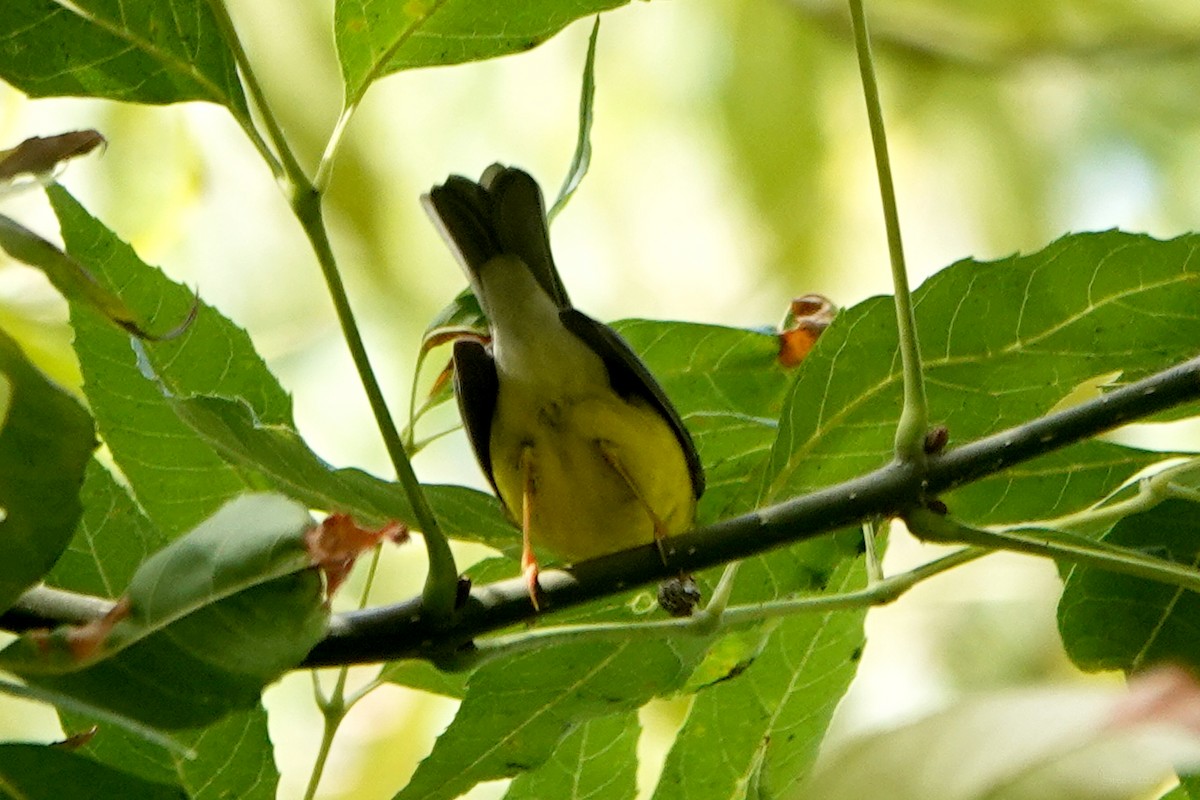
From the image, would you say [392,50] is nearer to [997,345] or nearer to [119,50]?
[119,50]

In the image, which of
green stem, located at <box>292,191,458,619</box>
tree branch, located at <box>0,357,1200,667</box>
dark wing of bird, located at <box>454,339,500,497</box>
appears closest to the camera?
green stem, located at <box>292,191,458,619</box>

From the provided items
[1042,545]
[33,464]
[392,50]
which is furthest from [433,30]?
[1042,545]

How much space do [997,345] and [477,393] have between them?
72cm

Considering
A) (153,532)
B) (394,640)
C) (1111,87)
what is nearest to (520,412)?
(153,532)

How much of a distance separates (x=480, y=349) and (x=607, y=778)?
0.57 m

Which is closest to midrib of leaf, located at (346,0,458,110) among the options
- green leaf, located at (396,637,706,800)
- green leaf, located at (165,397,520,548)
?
green leaf, located at (165,397,520,548)

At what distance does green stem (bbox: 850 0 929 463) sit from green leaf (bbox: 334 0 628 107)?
0.17 metres

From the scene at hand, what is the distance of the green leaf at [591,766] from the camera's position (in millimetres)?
1304

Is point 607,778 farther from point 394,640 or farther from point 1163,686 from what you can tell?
point 1163,686

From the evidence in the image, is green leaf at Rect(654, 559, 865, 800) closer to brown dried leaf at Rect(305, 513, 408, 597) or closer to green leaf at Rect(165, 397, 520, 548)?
green leaf at Rect(165, 397, 520, 548)

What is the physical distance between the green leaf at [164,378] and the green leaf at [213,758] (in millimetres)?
185

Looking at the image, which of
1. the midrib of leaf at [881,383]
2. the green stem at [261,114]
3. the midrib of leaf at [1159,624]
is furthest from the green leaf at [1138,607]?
the green stem at [261,114]

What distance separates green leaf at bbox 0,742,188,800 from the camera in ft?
2.59

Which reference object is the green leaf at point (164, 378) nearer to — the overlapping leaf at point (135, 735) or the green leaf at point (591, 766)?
the overlapping leaf at point (135, 735)
